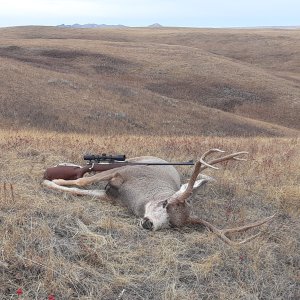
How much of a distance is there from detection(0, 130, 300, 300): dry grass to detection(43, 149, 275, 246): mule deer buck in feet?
0.47

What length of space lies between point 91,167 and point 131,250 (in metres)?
2.65

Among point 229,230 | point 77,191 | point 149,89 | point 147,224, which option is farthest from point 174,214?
point 149,89

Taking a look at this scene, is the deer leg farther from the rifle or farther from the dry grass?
the rifle

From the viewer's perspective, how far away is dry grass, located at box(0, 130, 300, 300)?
4.80 meters

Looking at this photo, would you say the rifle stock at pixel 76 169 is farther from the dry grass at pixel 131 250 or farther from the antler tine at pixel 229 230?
the antler tine at pixel 229 230

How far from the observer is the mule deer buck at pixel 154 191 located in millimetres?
6059

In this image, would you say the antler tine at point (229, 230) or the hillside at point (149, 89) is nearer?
the antler tine at point (229, 230)

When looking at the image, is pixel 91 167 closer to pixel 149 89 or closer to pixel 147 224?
pixel 147 224

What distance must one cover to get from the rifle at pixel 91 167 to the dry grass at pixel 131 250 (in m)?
0.30

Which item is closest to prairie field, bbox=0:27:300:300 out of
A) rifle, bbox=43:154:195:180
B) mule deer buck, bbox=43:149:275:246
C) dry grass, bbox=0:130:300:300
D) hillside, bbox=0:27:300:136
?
dry grass, bbox=0:130:300:300

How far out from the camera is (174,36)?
235ft

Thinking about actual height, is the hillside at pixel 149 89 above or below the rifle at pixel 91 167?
below

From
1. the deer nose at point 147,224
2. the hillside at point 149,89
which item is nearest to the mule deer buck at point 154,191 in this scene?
the deer nose at point 147,224

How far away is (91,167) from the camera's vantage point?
802 centimetres
